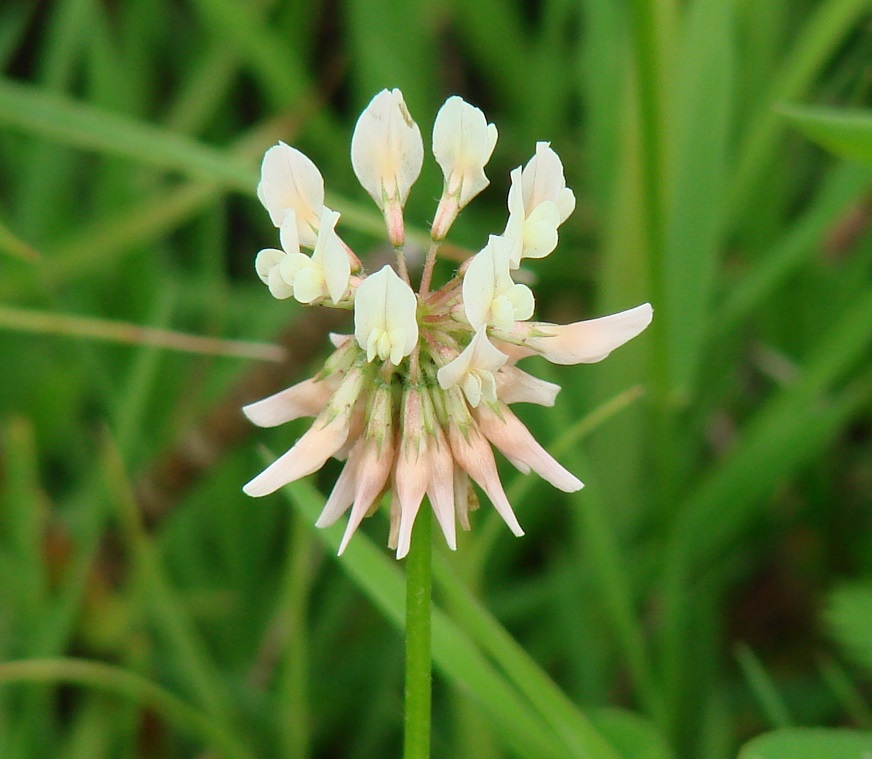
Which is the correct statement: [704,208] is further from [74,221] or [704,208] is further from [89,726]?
[74,221]

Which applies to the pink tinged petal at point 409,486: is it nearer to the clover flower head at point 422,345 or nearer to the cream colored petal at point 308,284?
the clover flower head at point 422,345

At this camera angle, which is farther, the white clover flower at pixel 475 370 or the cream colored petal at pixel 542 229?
the cream colored petal at pixel 542 229

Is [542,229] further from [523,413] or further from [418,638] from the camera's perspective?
[523,413]

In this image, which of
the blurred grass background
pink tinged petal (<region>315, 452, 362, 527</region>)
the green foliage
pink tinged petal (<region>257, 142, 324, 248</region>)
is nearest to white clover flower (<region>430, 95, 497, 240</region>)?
pink tinged petal (<region>257, 142, 324, 248</region>)

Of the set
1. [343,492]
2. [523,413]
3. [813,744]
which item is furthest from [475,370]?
[523,413]

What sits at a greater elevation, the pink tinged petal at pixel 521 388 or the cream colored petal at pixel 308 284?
the cream colored petal at pixel 308 284

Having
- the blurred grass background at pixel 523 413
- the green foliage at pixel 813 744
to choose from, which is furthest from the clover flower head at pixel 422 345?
the green foliage at pixel 813 744

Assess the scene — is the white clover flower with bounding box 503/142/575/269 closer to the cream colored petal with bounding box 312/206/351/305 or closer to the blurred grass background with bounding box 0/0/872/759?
the cream colored petal with bounding box 312/206/351/305
